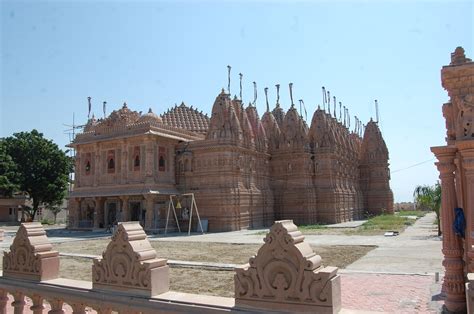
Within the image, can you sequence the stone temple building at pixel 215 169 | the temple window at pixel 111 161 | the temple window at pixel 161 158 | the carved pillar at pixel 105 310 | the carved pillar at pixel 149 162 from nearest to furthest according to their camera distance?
the carved pillar at pixel 105 310
the carved pillar at pixel 149 162
the stone temple building at pixel 215 169
the temple window at pixel 161 158
the temple window at pixel 111 161

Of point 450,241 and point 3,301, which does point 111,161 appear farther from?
point 450,241

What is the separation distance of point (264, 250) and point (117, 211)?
36180 mm

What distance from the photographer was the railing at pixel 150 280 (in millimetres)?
3629

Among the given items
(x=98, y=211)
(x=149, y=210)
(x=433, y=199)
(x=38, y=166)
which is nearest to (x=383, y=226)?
(x=433, y=199)

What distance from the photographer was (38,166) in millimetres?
53344

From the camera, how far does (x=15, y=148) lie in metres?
53.2

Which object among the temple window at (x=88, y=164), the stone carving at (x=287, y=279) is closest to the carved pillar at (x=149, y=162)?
the temple window at (x=88, y=164)

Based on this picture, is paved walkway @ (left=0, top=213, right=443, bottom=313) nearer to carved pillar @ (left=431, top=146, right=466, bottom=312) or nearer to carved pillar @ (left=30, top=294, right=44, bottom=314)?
carved pillar @ (left=431, top=146, right=466, bottom=312)

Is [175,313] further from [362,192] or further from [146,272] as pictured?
[362,192]

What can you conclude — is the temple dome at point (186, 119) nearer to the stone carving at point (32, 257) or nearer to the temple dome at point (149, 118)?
the temple dome at point (149, 118)

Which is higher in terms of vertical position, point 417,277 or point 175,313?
point 175,313

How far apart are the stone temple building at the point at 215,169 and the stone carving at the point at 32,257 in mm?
28928

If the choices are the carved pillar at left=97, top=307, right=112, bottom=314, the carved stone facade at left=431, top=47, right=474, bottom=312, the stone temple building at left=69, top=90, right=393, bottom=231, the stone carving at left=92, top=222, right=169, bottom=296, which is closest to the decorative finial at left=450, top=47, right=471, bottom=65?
the carved stone facade at left=431, top=47, right=474, bottom=312

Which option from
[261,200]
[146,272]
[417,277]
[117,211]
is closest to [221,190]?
[261,200]
